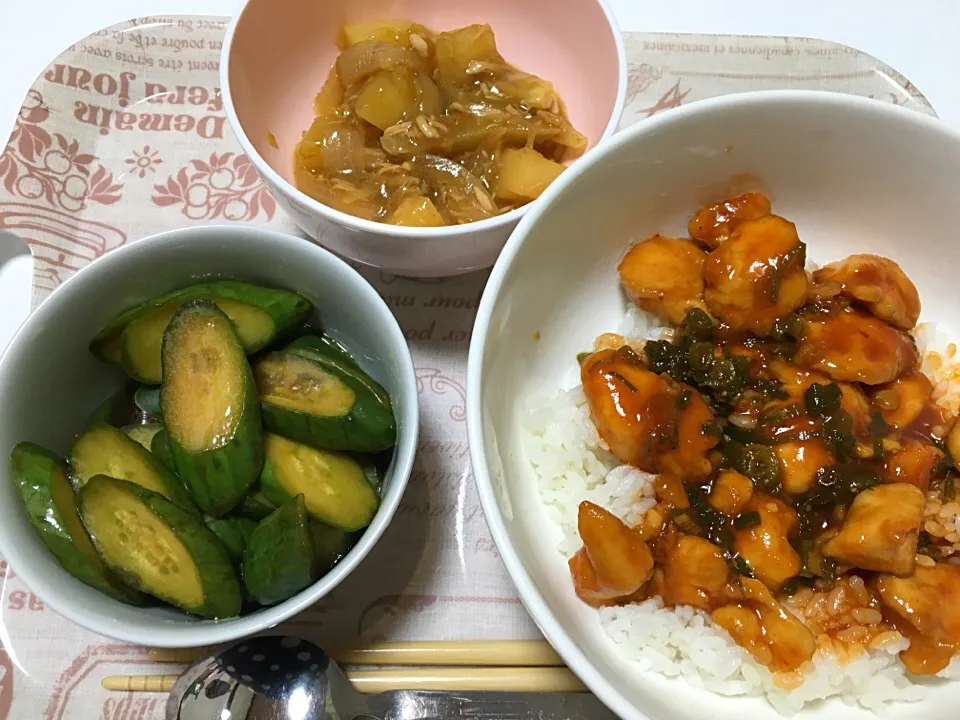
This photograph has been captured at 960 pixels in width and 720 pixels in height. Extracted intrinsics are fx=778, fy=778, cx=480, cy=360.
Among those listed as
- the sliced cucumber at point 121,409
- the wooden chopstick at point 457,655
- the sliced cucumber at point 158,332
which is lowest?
the wooden chopstick at point 457,655

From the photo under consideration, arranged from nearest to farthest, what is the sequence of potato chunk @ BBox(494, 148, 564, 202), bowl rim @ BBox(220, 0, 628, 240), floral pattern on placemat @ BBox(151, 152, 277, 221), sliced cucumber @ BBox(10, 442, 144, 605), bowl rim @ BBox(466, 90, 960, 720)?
bowl rim @ BBox(466, 90, 960, 720), sliced cucumber @ BBox(10, 442, 144, 605), bowl rim @ BBox(220, 0, 628, 240), potato chunk @ BBox(494, 148, 564, 202), floral pattern on placemat @ BBox(151, 152, 277, 221)

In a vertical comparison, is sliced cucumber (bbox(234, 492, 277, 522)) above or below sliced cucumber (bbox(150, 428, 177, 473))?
below

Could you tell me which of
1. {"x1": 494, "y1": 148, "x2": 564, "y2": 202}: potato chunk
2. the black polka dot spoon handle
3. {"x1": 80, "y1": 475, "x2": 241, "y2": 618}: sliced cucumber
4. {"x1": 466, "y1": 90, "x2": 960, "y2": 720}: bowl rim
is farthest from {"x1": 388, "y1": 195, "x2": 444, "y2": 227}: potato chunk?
the black polka dot spoon handle

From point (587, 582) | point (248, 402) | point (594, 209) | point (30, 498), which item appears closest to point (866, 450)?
point (587, 582)

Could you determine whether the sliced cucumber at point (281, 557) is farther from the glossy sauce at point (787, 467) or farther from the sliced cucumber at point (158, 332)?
the glossy sauce at point (787, 467)

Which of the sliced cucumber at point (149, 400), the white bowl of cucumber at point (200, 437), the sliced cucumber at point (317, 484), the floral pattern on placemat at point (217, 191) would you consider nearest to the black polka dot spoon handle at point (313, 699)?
the white bowl of cucumber at point (200, 437)

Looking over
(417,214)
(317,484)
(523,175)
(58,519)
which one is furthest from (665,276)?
(58,519)

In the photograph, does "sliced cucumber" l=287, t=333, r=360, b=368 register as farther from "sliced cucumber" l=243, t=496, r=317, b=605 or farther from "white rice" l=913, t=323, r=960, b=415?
"white rice" l=913, t=323, r=960, b=415

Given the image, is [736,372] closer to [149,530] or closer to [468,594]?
[468,594]

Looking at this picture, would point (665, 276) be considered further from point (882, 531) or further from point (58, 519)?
point (58, 519)
